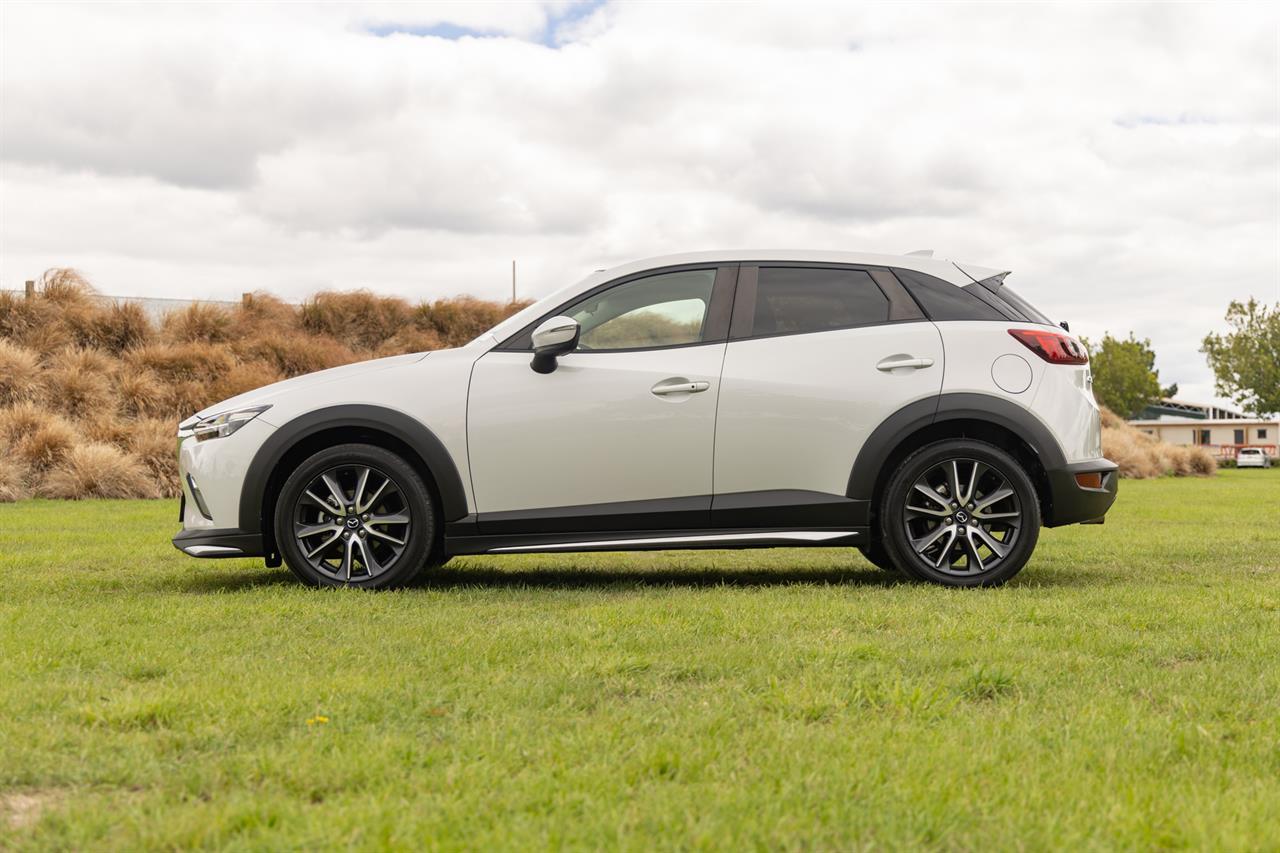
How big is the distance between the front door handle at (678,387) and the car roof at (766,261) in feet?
2.38

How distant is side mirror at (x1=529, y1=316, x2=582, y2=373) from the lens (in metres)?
6.69

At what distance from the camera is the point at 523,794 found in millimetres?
2990

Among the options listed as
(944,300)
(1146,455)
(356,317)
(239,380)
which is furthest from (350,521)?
(1146,455)

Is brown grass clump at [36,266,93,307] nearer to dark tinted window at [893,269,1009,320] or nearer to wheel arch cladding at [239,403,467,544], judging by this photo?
wheel arch cladding at [239,403,467,544]

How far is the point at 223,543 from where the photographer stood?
272 inches

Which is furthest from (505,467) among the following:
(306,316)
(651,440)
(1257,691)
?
(306,316)

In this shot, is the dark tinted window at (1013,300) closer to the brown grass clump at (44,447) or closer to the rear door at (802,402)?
the rear door at (802,402)

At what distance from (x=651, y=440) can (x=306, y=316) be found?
17.8 m

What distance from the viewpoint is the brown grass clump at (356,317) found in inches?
920

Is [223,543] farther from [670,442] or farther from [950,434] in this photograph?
[950,434]

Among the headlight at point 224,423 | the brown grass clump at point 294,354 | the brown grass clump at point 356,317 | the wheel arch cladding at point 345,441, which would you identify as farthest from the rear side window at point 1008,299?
the brown grass clump at point 356,317

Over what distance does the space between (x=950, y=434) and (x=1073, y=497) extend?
73cm

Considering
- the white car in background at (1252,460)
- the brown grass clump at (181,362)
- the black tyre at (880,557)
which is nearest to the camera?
the black tyre at (880,557)

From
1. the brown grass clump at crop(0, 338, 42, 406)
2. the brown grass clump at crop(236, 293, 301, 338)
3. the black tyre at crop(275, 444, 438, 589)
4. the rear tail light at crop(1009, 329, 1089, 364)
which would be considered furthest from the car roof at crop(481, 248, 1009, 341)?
the brown grass clump at crop(236, 293, 301, 338)
